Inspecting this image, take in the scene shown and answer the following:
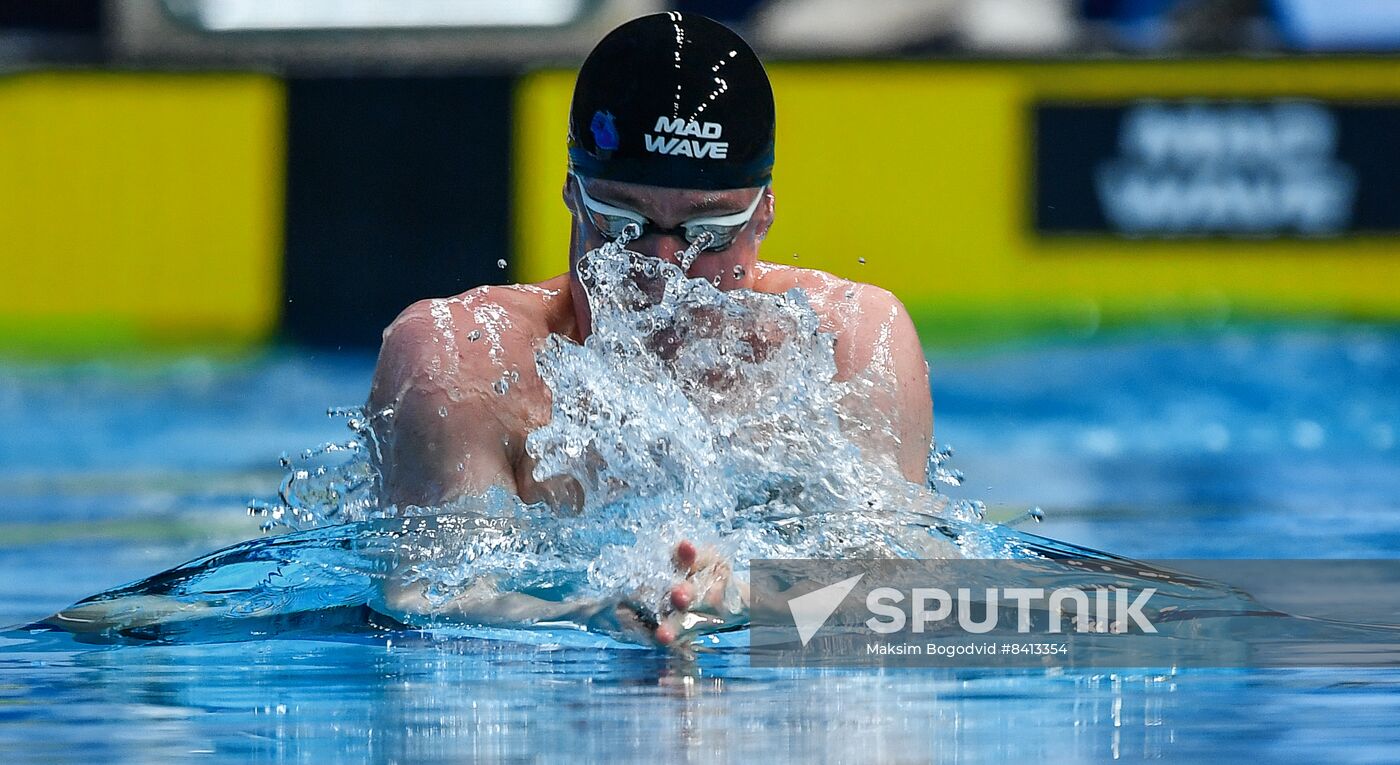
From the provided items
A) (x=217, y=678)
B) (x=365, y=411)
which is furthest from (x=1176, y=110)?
(x=217, y=678)

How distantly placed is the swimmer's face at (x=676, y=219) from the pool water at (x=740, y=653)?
607mm

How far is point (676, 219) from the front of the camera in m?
2.86

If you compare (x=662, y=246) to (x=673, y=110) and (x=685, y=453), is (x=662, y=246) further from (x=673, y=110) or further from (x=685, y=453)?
(x=685, y=453)

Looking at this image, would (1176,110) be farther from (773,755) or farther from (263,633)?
(773,755)

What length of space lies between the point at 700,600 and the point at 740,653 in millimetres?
87

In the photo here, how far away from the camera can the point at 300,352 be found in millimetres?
7531

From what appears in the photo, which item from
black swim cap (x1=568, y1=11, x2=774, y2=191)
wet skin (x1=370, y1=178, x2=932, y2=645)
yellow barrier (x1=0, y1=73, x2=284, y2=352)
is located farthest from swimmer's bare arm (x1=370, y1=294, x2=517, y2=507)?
yellow barrier (x1=0, y1=73, x2=284, y2=352)

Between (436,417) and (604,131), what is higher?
(604,131)

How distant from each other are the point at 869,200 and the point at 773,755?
557cm

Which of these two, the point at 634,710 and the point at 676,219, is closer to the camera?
the point at 634,710

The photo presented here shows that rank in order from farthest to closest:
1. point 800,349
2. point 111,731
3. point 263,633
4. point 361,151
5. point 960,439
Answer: point 361,151, point 960,439, point 800,349, point 263,633, point 111,731

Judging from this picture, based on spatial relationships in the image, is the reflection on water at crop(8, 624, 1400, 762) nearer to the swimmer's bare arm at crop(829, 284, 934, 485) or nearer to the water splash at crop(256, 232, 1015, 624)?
the water splash at crop(256, 232, 1015, 624)

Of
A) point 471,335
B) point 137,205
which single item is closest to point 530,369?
point 471,335

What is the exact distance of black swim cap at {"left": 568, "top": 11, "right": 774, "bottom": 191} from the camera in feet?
9.41
